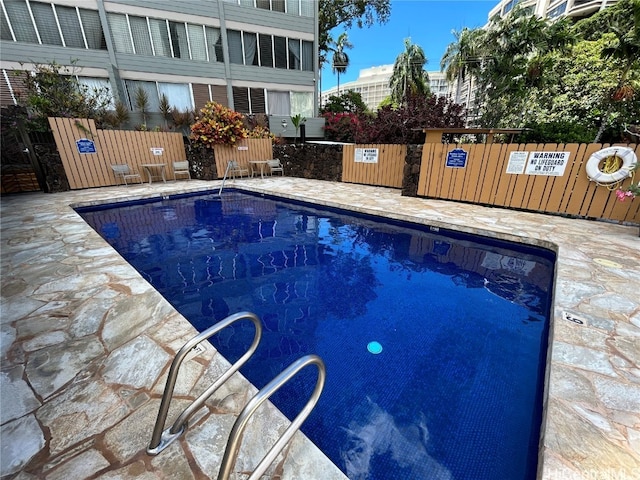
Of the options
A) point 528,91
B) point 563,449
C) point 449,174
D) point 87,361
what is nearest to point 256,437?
point 87,361

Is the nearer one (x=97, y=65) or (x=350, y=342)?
(x=350, y=342)

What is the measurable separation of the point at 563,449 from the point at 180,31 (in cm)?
1768

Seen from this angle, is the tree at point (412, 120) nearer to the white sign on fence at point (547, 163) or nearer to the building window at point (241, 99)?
the white sign on fence at point (547, 163)

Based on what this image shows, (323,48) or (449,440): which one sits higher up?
(323,48)

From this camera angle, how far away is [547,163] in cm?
584

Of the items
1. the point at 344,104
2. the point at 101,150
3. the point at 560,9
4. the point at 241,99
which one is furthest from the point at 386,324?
the point at 560,9

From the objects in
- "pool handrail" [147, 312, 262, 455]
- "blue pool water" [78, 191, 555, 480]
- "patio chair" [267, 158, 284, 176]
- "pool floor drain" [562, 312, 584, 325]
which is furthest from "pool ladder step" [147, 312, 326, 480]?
"patio chair" [267, 158, 284, 176]

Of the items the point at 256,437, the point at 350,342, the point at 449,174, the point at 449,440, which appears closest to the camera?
the point at 256,437

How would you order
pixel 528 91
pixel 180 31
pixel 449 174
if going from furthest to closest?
pixel 528 91
pixel 180 31
pixel 449 174

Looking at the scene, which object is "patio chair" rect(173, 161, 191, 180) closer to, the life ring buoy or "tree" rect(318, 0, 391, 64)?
the life ring buoy

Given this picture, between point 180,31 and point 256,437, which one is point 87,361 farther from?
point 180,31

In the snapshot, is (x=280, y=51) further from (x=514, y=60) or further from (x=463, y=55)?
(x=463, y=55)

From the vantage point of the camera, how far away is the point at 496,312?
3.21m

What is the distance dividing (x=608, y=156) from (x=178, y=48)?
16403 millimetres
